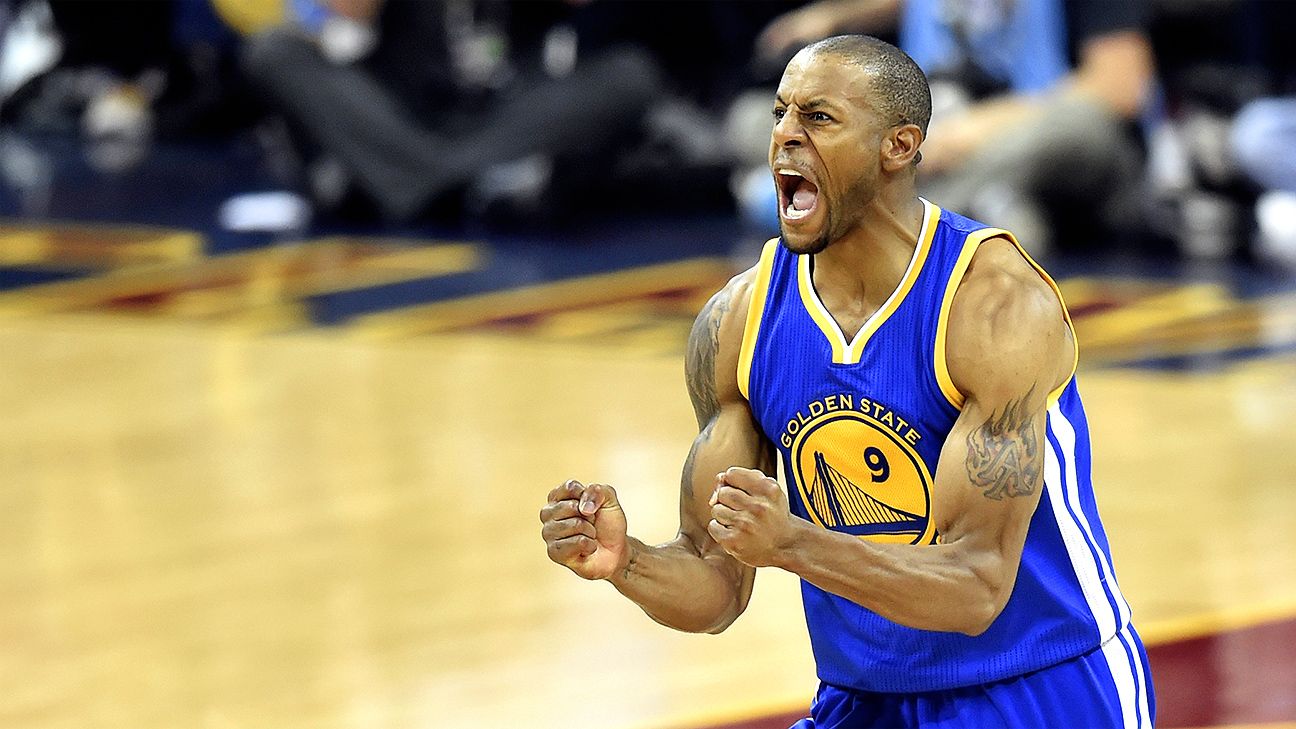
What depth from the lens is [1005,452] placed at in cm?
285

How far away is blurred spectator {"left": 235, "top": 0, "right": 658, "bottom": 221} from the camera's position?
428 inches

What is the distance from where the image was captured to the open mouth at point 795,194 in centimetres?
286

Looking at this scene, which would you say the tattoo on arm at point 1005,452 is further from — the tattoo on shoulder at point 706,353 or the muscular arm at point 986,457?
the tattoo on shoulder at point 706,353

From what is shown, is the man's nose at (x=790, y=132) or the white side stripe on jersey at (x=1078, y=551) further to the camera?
the white side stripe on jersey at (x=1078, y=551)

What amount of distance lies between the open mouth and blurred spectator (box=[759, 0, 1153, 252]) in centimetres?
640

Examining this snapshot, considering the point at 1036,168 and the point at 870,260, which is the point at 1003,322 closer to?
the point at 870,260

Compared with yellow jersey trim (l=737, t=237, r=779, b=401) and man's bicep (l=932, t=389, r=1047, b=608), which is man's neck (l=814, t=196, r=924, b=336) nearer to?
yellow jersey trim (l=737, t=237, r=779, b=401)

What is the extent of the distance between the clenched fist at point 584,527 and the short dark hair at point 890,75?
23.9 inches

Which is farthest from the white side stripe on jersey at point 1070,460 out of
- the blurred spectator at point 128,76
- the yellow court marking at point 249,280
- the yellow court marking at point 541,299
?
the blurred spectator at point 128,76

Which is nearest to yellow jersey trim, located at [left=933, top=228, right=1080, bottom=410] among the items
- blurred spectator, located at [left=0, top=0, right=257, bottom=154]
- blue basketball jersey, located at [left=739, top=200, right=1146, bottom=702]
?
blue basketball jersey, located at [left=739, top=200, right=1146, bottom=702]

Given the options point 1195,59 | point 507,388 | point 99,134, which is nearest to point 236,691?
point 507,388

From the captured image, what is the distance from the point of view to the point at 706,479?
3.16 metres

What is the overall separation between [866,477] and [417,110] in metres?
8.44

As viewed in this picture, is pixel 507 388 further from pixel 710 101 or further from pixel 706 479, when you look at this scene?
pixel 710 101
